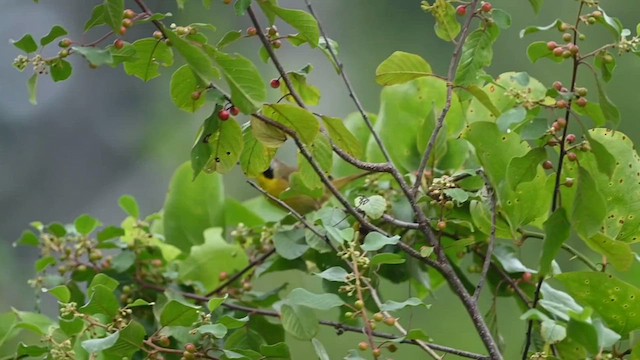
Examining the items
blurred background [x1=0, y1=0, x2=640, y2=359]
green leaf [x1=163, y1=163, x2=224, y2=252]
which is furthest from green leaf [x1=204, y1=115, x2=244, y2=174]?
blurred background [x1=0, y1=0, x2=640, y2=359]

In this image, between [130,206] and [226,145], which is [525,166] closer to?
[226,145]

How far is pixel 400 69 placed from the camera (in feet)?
2.25

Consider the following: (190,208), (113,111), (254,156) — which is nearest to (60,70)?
(254,156)

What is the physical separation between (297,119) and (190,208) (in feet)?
1.22

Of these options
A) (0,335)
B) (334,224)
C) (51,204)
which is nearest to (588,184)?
(334,224)

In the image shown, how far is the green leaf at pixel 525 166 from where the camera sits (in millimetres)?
583

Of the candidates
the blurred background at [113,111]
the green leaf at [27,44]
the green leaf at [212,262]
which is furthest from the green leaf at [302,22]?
the blurred background at [113,111]

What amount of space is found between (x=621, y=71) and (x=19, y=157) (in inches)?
67.9

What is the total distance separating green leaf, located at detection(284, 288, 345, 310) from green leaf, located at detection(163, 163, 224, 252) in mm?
369

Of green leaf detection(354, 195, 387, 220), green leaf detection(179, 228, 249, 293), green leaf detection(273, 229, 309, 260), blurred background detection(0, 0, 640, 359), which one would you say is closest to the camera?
green leaf detection(354, 195, 387, 220)

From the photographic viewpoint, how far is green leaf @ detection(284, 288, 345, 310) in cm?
58

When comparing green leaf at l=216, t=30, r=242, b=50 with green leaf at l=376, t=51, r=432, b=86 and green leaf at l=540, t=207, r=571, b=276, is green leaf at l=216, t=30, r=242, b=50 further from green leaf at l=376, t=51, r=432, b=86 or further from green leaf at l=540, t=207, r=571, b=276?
green leaf at l=540, t=207, r=571, b=276

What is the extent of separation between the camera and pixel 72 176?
2738mm

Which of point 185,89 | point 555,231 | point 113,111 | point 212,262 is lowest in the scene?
point 113,111
